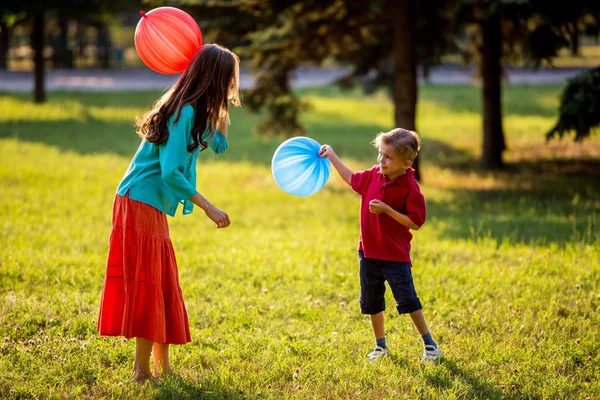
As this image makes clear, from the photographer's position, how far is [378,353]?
5137 millimetres

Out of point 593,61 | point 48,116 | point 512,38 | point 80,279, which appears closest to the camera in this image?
point 80,279

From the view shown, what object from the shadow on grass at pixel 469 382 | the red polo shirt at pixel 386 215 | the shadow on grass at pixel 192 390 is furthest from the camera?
the red polo shirt at pixel 386 215

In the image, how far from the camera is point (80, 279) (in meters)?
6.84

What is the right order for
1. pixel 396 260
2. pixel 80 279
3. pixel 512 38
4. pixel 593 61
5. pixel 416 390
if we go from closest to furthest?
pixel 416 390 → pixel 396 260 → pixel 80 279 → pixel 512 38 → pixel 593 61

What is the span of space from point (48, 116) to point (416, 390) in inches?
750

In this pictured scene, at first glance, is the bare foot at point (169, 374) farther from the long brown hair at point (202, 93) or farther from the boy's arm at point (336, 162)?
the boy's arm at point (336, 162)

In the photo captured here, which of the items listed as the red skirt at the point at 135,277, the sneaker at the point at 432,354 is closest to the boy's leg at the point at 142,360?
the red skirt at the point at 135,277

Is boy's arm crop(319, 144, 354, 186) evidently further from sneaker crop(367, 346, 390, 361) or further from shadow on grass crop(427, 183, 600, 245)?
shadow on grass crop(427, 183, 600, 245)

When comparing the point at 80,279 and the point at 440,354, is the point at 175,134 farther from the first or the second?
the point at 80,279

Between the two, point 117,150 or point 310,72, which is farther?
point 310,72

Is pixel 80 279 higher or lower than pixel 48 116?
lower

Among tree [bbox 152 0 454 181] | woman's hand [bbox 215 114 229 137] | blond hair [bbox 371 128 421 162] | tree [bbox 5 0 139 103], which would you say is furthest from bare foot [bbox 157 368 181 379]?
tree [bbox 5 0 139 103]

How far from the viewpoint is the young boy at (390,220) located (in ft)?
15.7

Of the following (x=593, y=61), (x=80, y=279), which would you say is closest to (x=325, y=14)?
(x=80, y=279)
